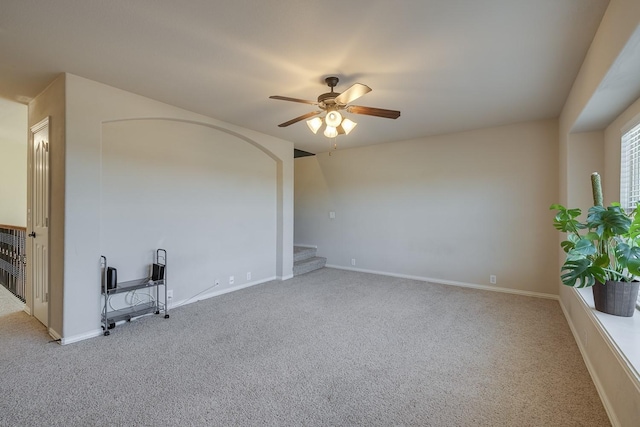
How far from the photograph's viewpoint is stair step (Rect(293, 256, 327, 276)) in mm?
5584

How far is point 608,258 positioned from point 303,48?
275 cm

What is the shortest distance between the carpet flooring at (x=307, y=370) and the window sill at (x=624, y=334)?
49 centimetres

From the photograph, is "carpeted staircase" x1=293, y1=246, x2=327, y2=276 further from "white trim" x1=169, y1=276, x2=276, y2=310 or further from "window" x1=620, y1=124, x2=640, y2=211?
"window" x1=620, y1=124, x2=640, y2=211

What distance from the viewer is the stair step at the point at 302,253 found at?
592 centimetres

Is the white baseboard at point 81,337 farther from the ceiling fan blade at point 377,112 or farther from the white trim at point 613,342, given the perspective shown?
the white trim at point 613,342

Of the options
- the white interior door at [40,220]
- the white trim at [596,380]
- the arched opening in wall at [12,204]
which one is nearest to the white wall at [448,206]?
the white trim at [596,380]

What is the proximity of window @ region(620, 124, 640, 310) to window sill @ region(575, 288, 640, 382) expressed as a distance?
1.31 feet

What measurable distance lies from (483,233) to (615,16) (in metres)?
3.38

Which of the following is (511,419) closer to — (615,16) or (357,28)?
(615,16)

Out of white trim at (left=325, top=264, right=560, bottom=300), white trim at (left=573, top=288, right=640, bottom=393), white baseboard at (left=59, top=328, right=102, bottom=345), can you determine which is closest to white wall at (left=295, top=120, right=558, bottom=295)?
white trim at (left=325, top=264, right=560, bottom=300)

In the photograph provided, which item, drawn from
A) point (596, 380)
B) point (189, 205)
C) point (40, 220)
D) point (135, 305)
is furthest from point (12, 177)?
point (596, 380)

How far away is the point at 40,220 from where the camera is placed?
3.17 m

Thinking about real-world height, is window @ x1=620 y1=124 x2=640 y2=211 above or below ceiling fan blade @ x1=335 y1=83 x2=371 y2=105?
below

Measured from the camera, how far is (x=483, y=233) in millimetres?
4559
